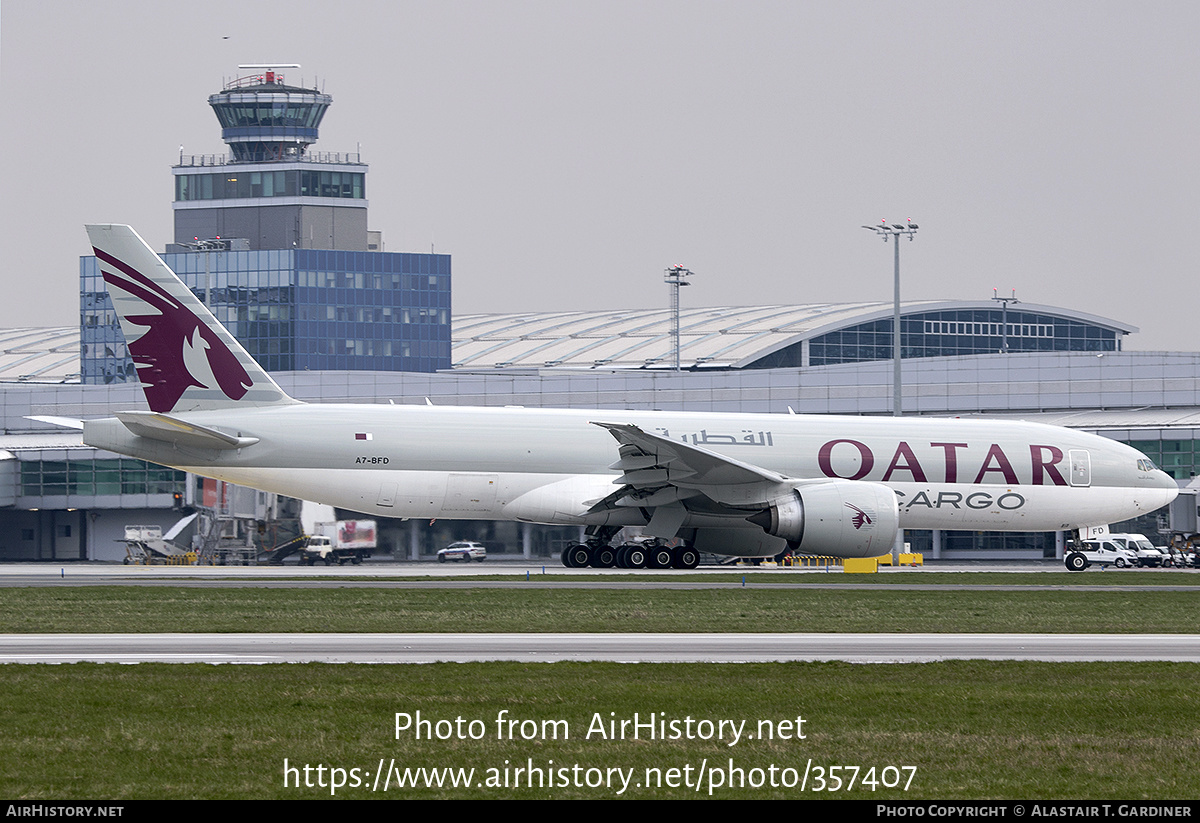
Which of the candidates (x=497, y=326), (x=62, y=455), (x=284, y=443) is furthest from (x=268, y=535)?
(x=497, y=326)

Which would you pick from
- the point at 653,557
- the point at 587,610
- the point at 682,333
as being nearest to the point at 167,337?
the point at 653,557

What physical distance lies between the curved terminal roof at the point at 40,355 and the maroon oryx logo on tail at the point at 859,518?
96150 mm

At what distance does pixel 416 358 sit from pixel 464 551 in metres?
73.2

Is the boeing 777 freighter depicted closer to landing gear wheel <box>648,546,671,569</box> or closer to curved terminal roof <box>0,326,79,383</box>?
landing gear wheel <box>648,546,671,569</box>

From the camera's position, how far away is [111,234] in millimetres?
37031

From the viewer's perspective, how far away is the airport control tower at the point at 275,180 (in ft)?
418

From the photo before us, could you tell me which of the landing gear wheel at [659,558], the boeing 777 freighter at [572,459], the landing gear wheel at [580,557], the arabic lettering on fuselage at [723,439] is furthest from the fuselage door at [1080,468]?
the landing gear wheel at [580,557]

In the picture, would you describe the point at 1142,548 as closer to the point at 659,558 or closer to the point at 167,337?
the point at 659,558

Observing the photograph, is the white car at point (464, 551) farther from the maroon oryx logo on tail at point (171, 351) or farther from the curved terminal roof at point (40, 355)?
the curved terminal roof at point (40, 355)

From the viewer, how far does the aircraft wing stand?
35.4m

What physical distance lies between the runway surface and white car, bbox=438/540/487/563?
31.7m
